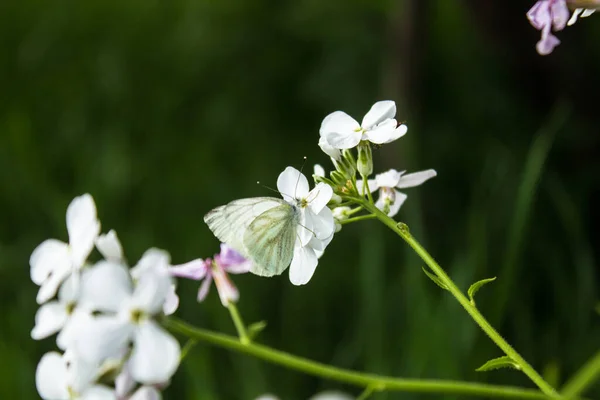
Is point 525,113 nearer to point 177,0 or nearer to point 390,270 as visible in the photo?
point 390,270

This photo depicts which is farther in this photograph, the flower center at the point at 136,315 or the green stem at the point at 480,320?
the green stem at the point at 480,320

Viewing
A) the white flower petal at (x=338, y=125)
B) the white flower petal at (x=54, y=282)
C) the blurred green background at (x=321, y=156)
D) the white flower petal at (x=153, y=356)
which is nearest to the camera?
the white flower petal at (x=153, y=356)

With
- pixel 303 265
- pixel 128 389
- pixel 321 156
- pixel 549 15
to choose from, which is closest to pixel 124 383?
pixel 128 389

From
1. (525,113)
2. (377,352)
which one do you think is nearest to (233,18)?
(525,113)

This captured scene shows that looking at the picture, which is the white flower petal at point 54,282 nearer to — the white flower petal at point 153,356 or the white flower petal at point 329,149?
the white flower petal at point 153,356

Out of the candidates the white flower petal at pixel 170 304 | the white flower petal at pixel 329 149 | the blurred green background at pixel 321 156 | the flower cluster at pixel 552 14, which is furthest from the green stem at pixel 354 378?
the blurred green background at pixel 321 156

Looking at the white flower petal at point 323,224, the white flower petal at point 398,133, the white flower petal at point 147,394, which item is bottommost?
the white flower petal at point 147,394
